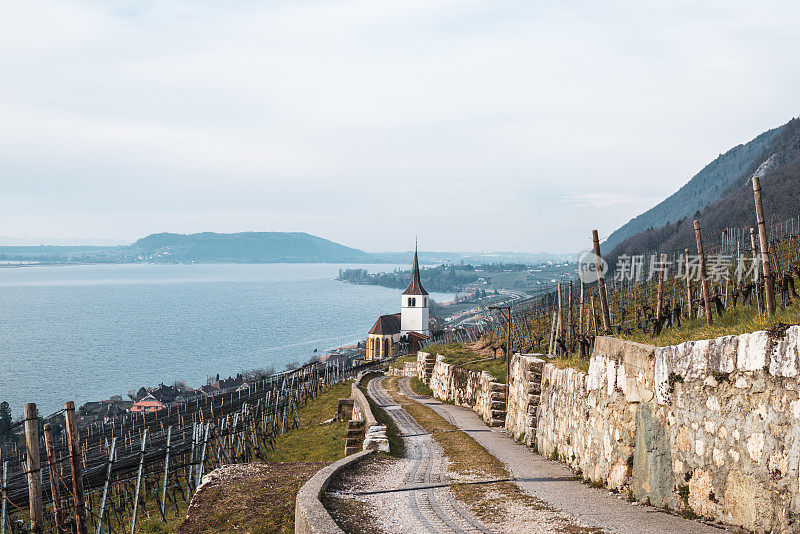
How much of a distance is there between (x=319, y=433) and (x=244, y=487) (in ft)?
73.7

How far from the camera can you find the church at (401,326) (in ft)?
364

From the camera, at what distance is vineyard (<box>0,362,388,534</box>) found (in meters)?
12.6

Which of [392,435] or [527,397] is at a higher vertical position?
[527,397]

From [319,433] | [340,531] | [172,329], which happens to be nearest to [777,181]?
[319,433]

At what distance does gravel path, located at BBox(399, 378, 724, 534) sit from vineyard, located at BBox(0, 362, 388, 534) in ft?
29.2

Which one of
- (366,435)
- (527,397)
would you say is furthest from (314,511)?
(527,397)

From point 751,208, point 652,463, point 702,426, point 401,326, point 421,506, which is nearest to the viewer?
point 702,426

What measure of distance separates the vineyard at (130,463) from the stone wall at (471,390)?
10213 millimetres

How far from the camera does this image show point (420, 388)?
42.8 metres

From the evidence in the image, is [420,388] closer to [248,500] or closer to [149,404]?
[248,500]

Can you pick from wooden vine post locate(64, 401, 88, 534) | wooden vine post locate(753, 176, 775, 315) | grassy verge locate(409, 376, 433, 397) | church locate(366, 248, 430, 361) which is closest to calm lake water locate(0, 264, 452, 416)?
church locate(366, 248, 430, 361)

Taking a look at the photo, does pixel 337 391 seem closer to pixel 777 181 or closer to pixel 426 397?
pixel 426 397

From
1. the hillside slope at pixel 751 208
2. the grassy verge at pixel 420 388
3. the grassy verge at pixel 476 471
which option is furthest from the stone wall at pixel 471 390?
the hillside slope at pixel 751 208

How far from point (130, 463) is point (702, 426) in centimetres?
2095
